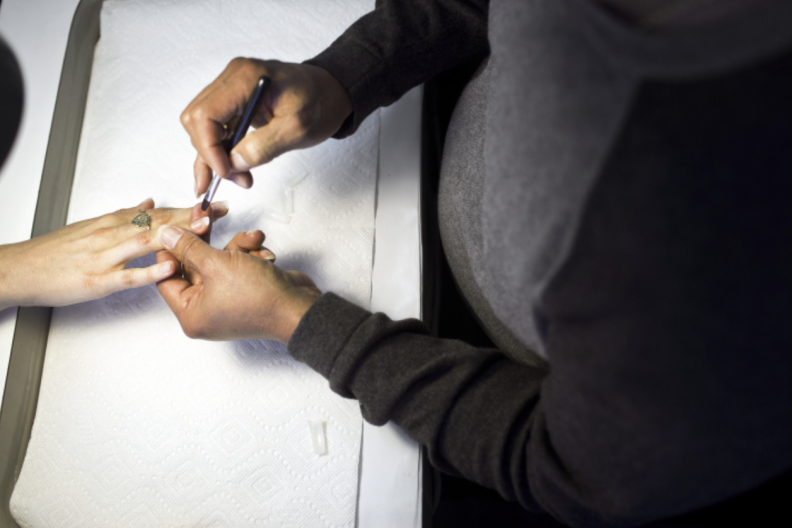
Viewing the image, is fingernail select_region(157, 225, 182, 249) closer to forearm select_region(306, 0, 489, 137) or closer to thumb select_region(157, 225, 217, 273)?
thumb select_region(157, 225, 217, 273)

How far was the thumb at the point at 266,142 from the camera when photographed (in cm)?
57

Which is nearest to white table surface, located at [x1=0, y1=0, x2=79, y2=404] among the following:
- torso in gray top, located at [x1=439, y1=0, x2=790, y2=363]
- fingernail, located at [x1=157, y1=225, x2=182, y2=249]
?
fingernail, located at [x1=157, y1=225, x2=182, y2=249]

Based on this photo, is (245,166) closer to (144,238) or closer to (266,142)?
(266,142)

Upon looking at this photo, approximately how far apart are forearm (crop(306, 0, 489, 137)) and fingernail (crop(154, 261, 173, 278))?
0.31m

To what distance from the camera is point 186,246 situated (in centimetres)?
61

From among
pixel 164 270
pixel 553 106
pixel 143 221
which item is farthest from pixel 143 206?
pixel 553 106

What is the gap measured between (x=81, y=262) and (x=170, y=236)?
153 mm

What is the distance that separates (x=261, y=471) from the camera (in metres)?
0.62

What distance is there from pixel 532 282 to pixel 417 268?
346mm

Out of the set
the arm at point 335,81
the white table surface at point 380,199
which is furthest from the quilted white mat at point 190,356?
the arm at point 335,81

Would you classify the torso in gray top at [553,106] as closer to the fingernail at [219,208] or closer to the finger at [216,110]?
the finger at [216,110]

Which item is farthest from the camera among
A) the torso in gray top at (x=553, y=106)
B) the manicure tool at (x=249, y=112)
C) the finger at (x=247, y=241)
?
the finger at (x=247, y=241)

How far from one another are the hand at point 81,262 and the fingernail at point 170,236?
41mm

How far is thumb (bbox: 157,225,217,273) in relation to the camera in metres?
0.60
